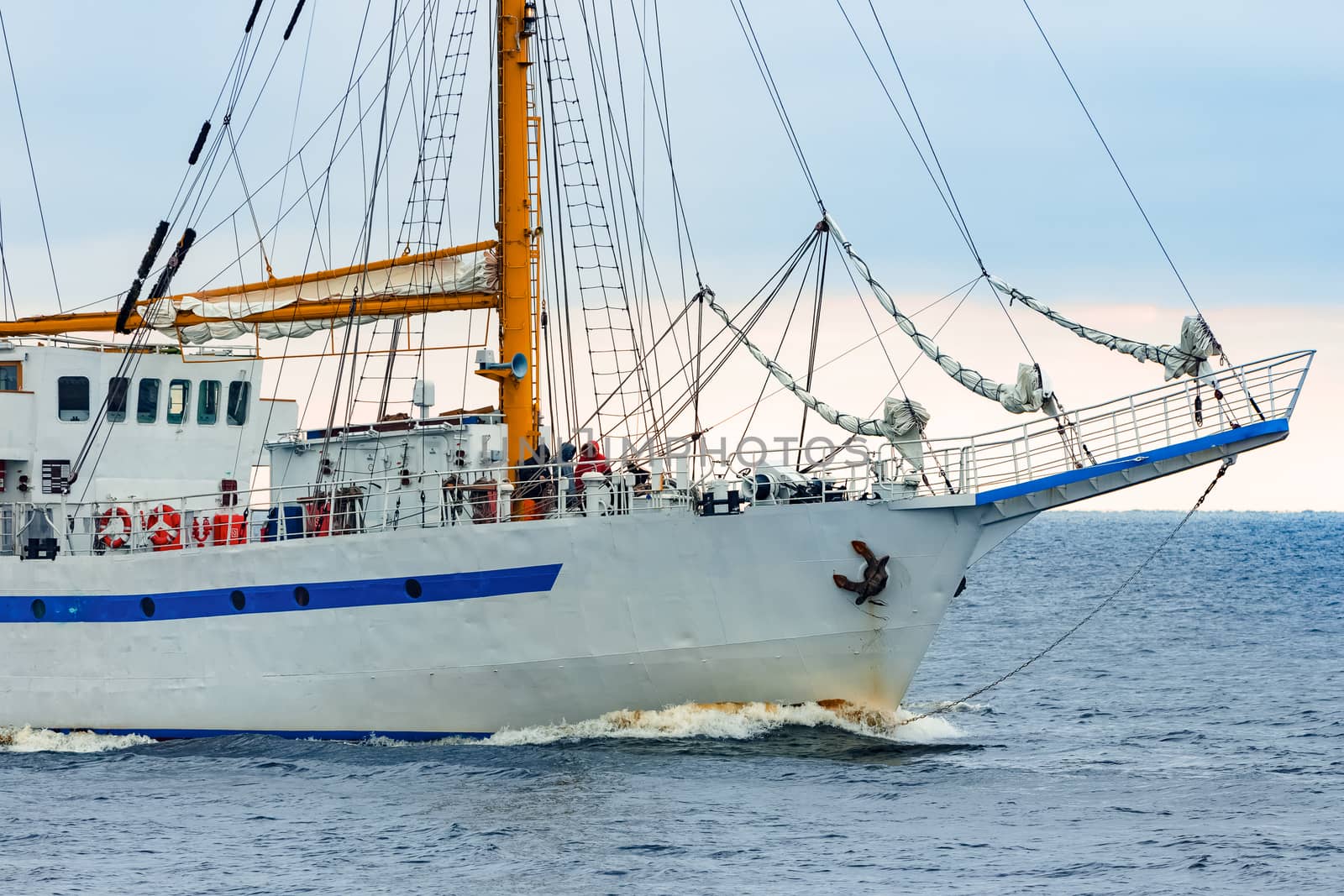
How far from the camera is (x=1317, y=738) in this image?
→ 27.0 metres

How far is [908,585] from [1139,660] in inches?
830

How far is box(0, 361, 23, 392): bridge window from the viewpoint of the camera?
99.0 feet

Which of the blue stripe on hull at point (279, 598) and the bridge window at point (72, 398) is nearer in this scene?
the blue stripe on hull at point (279, 598)

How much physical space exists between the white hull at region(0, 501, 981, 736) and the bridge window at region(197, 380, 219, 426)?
598cm

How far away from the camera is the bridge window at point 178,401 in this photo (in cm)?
3112

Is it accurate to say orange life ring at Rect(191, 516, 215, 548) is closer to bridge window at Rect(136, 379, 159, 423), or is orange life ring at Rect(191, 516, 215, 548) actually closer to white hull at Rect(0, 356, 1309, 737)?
white hull at Rect(0, 356, 1309, 737)

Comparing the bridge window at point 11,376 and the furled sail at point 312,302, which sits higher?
the furled sail at point 312,302

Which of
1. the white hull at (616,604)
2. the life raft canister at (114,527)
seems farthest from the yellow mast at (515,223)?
the life raft canister at (114,527)

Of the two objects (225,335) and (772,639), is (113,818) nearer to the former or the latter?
(772,639)

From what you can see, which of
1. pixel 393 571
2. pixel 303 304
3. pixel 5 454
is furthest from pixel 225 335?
pixel 393 571

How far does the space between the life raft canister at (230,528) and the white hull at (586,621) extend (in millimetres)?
529

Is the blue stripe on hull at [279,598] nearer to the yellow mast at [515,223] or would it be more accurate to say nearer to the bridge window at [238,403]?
the yellow mast at [515,223]

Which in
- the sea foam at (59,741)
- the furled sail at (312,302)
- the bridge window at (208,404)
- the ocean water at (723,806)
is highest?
the furled sail at (312,302)

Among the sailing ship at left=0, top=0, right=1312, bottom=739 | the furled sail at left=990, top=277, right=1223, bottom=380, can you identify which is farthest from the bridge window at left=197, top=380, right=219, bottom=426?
the furled sail at left=990, top=277, right=1223, bottom=380
